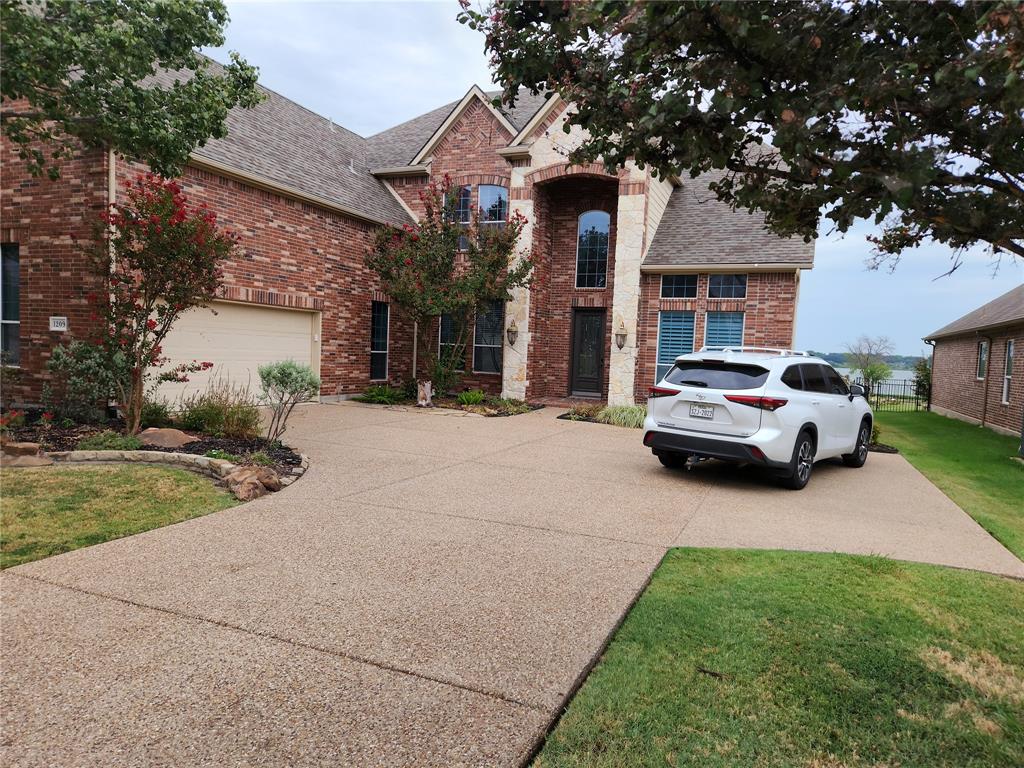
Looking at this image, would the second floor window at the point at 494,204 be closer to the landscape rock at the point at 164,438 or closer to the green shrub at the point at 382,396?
the green shrub at the point at 382,396

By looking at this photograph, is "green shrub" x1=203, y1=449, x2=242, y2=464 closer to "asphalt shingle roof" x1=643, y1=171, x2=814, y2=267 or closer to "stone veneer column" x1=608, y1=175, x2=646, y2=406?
"stone veneer column" x1=608, y1=175, x2=646, y2=406

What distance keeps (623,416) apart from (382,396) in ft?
20.7

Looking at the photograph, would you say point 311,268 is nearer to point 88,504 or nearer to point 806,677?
point 88,504

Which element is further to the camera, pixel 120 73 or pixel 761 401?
pixel 761 401

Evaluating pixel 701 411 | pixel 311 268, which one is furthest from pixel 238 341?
pixel 701 411

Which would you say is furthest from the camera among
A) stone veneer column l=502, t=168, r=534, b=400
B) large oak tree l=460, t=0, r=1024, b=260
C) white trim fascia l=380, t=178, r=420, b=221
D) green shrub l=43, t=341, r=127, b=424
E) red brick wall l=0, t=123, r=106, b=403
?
white trim fascia l=380, t=178, r=420, b=221

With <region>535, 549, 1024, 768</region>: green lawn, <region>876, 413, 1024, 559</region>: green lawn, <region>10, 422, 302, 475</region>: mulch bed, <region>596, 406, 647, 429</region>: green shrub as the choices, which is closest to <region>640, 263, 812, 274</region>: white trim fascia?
<region>596, 406, 647, 429</region>: green shrub

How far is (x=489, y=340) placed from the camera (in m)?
17.9

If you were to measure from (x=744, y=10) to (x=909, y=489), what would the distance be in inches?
310

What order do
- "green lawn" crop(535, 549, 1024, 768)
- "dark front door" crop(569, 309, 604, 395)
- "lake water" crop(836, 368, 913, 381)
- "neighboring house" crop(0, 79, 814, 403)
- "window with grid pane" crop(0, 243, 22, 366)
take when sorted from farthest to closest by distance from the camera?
"lake water" crop(836, 368, 913, 381)
"dark front door" crop(569, 309, 604, 395)
"neighboring house" crop(0, 79, 814, 403)
"window with grid pane" crop(0, 243, 22, 366)
"green lawn" crop(535, 549, 1024, 768)

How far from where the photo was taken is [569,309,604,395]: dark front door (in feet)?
57.6

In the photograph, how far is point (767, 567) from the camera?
4652 millimetres

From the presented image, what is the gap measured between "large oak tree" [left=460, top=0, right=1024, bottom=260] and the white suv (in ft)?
15.2

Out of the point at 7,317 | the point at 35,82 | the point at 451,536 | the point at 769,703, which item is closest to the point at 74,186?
the point at 7,317
